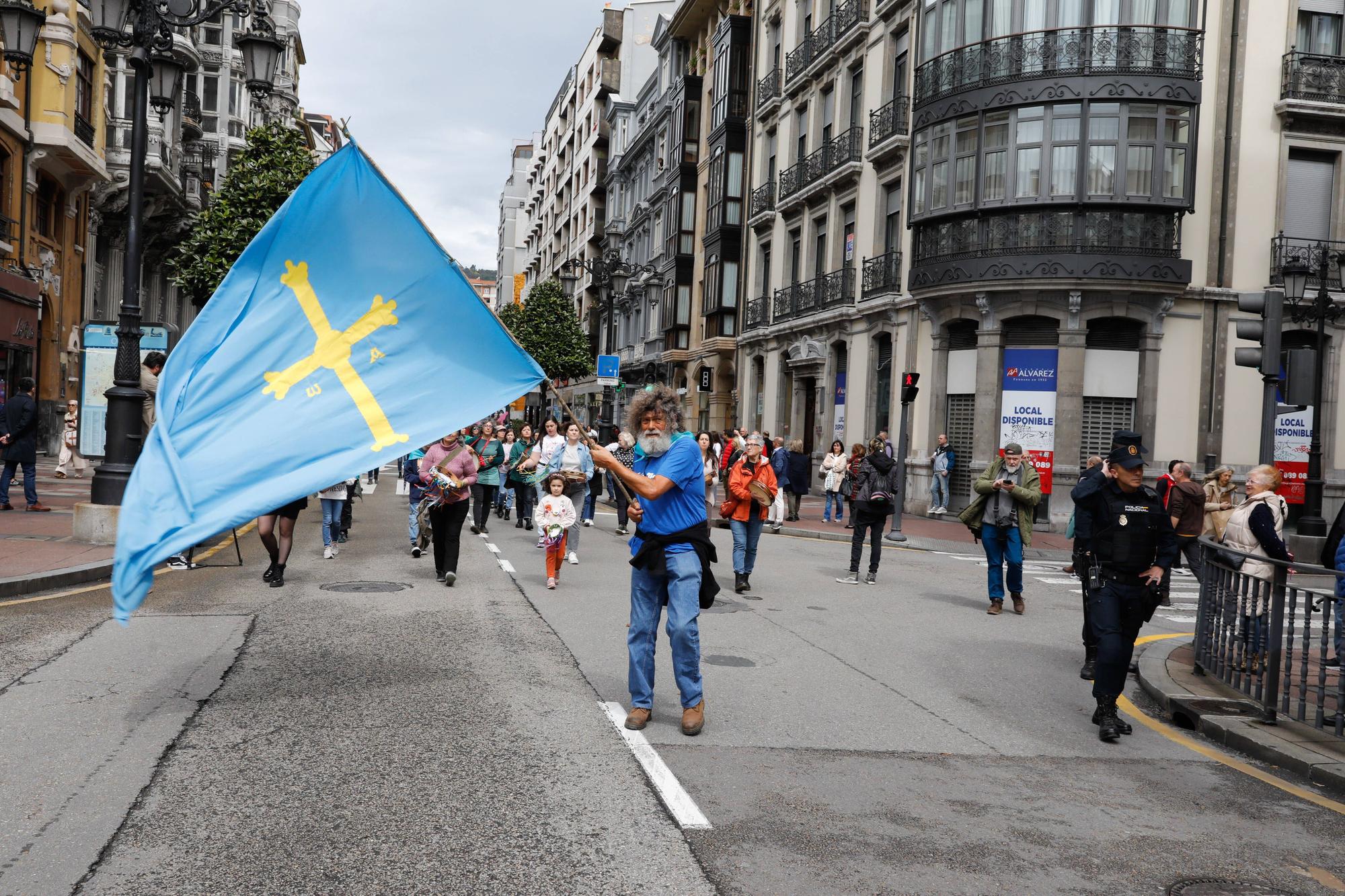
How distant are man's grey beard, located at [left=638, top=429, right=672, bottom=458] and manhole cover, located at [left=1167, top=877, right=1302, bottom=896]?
10.4ft

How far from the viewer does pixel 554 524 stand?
11.7 metres

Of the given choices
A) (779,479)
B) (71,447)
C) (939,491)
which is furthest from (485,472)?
(71,447)

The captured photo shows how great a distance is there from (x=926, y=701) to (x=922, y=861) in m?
3.05

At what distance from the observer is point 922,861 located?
4.26m

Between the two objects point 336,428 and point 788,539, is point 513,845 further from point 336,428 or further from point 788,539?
point 788,539

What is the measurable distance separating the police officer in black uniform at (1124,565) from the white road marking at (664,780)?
9.13 ft

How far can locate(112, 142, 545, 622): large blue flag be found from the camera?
6.01m

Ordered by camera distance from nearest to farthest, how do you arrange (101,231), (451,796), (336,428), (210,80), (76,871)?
(76,871) → (451,796) → (336,428) → (101,231) → (210,80)

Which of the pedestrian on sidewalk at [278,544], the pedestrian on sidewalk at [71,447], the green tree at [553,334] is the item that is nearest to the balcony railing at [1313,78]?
the pedestrian on sidewalk at [278,544]

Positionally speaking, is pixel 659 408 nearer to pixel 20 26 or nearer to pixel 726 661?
pixel 726 661

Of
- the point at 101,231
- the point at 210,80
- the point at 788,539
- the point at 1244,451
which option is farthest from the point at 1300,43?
the point at 210,80

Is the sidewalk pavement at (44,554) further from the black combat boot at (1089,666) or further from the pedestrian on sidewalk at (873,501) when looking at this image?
the black combat boot at (1089,666)

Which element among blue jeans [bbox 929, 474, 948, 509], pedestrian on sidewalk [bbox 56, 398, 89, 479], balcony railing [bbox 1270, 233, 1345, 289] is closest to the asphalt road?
blue jeans [bbox 929, 474, 948, 509]

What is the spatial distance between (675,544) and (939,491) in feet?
66.1
